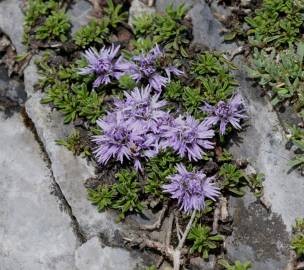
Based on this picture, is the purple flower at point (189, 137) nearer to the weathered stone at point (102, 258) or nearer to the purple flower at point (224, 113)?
the purple flower at point (224, 113)

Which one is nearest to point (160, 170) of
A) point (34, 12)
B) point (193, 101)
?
point (193, 101)

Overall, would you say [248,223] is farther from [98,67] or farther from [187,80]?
[98,67]

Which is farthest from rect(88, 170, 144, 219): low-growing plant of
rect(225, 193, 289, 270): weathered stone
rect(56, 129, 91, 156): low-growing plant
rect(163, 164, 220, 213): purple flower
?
rect(225, 193, 289, 270): weathered stone

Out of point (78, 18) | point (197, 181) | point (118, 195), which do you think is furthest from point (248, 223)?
point (78, 18)

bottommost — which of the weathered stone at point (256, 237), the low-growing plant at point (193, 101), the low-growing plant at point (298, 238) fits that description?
the weathered stone at point (256, 237)

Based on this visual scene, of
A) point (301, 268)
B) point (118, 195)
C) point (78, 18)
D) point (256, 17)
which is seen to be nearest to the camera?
point (301, 268)

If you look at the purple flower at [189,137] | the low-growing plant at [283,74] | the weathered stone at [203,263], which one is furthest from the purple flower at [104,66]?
the weathered stone at [203,263]
